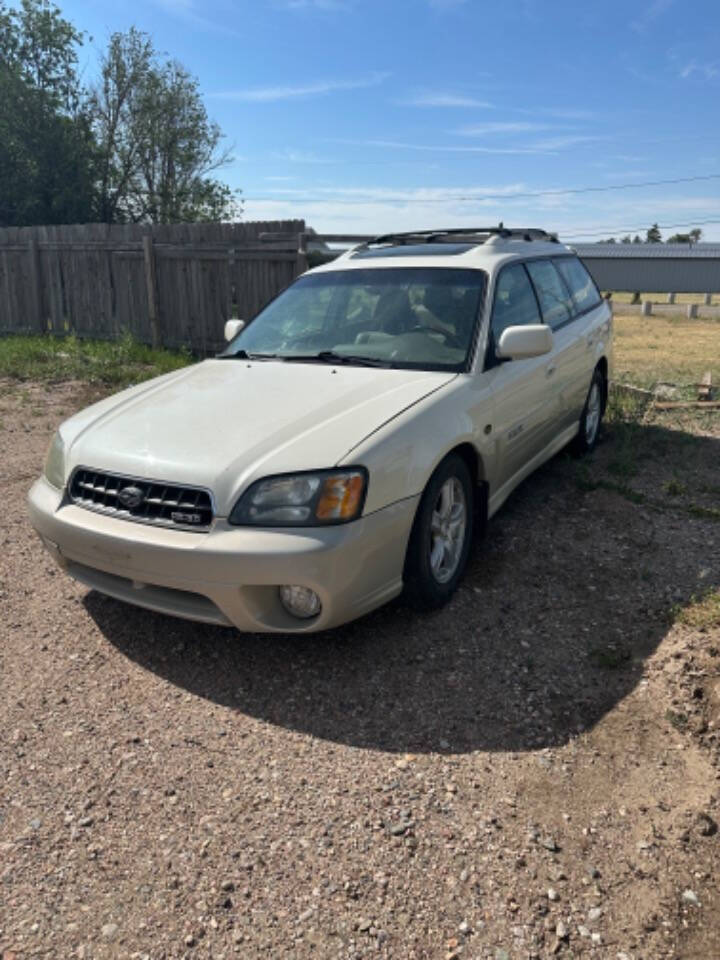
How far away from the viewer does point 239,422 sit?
325 centimetres

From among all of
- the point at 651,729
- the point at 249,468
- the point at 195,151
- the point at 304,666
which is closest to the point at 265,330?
the point at 249,468

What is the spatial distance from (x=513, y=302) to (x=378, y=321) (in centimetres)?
85

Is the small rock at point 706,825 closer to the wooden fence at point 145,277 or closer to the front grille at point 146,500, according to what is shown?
the front grille at point 146,500

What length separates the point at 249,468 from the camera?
2898mm

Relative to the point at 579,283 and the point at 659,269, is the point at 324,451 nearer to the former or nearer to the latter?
the point at 579,283

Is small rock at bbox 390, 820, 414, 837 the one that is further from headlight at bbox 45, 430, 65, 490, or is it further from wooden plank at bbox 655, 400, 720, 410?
wooden plank at bbox 655, 400, 720, 410

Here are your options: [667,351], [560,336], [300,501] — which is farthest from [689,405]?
[667,351]

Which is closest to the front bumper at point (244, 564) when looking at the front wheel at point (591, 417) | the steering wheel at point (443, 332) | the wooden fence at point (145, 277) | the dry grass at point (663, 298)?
the steering wheel at point (443, 332)

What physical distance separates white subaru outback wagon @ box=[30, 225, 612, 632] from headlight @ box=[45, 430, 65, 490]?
0.02 meters

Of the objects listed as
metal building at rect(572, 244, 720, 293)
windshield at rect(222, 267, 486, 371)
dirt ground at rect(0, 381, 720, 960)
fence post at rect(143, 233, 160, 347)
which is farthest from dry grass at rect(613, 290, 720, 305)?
dirt ground at rect(0, 381, 720, 960)

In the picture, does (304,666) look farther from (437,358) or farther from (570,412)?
(570,412)

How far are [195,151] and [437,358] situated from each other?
2350 cm

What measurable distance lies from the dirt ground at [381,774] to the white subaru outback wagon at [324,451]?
0.33m

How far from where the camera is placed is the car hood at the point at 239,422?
115 inches
